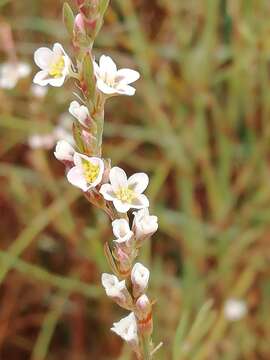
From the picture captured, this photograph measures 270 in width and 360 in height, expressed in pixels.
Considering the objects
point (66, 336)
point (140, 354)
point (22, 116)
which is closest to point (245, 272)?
point (66, 336)

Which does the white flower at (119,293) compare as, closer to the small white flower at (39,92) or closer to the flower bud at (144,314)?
the flower bud at (144,314)

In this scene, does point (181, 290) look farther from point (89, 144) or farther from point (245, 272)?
point (89, 144)

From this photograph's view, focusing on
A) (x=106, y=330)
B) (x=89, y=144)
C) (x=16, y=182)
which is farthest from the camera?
(x=106, y=330)

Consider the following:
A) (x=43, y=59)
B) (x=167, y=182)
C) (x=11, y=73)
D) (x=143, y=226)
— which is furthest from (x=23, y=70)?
(x=143, y=226)

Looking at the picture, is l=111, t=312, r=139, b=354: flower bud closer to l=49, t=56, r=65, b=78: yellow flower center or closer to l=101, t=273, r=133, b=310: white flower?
l=101, t=273, r=133, b=310: white flower

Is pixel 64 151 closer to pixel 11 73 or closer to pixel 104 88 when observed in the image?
pixel 104 88
